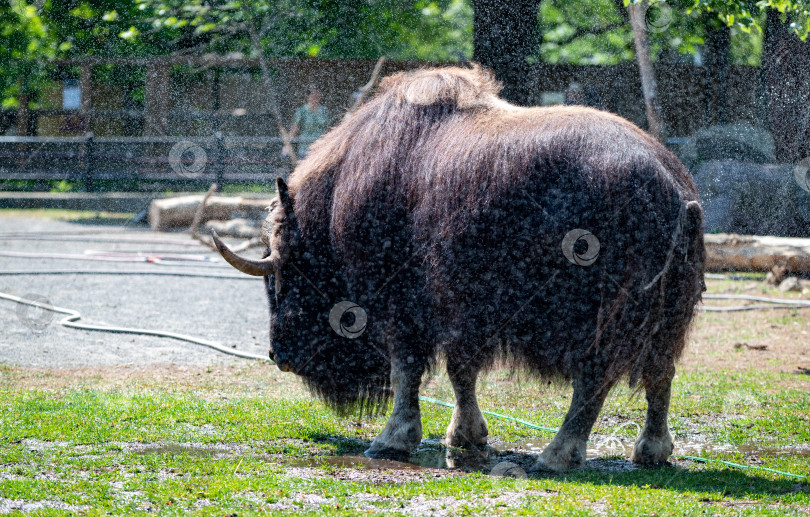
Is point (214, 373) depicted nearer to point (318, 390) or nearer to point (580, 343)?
point (318, 390)

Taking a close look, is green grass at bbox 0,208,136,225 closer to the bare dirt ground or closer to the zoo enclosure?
the zoo enclosure

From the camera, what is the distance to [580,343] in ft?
15.1

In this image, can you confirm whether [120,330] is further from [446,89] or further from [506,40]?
[506,40]

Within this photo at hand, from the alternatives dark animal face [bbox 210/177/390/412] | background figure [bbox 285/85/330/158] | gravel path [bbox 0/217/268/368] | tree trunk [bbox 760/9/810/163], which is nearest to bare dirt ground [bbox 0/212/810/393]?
gravel path [bbox 0/217/268/368]

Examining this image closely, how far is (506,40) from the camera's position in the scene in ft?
33.0

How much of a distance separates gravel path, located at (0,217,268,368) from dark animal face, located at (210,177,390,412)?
7.62 feet

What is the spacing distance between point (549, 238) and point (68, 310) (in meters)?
6.18

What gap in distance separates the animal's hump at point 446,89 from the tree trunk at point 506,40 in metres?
4.39

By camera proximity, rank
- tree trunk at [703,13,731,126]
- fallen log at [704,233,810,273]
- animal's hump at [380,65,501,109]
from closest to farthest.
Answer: animal's hump at [380,65,501,109], fallen log at [704,233,810,273], tree trunk at [703,13,731,126]

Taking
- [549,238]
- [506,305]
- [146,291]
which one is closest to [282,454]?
[506,305]

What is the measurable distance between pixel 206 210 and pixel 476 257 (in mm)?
14146

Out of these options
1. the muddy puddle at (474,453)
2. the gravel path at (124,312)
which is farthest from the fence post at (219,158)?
the muddy puddle at (474,453)

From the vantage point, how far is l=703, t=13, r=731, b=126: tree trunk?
2027cm

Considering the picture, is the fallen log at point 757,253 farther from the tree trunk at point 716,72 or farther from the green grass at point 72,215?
the green grass at point 72,215
